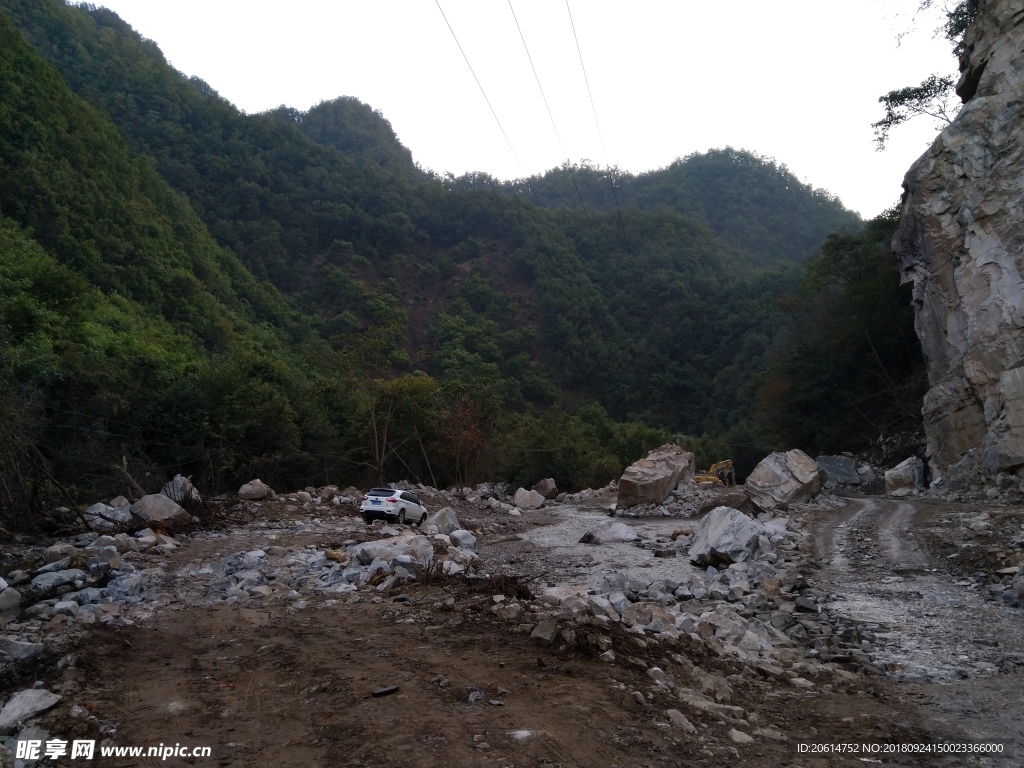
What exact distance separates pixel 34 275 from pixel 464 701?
3095cm

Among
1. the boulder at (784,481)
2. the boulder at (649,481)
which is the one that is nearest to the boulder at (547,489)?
the boulder at (649,481)

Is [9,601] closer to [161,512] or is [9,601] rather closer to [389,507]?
[161,512]

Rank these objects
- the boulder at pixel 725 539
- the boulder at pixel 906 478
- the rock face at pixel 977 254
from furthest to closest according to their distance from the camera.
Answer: the boulder at pixel 906 478 → the rock face at pixel 977 254 → the boulder at pixel 725 539

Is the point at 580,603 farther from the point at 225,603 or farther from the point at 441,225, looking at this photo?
the point at 441,225

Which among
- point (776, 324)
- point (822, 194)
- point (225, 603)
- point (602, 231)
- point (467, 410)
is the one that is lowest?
point (225, 603)

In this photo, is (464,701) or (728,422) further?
(728,422)

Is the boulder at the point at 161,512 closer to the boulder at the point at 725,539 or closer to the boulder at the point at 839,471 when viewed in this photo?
the boulder at the point at 725,539

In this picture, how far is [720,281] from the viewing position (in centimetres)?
7612

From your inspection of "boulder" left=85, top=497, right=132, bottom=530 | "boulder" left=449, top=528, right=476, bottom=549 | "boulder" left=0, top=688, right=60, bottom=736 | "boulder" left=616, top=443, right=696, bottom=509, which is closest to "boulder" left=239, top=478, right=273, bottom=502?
"boulder" left=85, top=497, right=132, bottom=530

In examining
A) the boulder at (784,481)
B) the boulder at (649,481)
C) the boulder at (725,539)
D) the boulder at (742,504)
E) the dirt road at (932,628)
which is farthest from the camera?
the boulder at (649,481)

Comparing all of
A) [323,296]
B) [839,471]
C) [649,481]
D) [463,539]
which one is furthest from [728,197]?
[463,539]

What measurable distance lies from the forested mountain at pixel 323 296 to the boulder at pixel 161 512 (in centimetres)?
208

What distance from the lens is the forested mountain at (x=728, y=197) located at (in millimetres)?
99188

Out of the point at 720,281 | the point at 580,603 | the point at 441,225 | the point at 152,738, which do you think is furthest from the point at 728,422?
the point at 152,738
